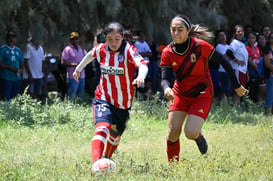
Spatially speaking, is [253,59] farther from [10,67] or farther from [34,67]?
[10,67]

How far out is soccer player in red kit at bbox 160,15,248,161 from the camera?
7.49 metres

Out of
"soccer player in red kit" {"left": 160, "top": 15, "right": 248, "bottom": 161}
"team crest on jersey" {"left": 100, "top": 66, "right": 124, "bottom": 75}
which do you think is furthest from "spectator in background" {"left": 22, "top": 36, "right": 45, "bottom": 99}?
"soccer player in red kit" {"left": 160, "top": 15, "right": 248, "bottom": 161}

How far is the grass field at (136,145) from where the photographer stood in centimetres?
660

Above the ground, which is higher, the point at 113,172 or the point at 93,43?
the point at 93,43

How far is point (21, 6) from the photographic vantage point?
13688 millimetres

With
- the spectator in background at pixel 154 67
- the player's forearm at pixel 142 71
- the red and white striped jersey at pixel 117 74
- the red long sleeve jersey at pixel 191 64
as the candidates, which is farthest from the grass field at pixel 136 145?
the spectator in background at pixel 154 67

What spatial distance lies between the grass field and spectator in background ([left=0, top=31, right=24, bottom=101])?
1.22m

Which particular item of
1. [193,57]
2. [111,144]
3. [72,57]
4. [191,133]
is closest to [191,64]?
[193,57]

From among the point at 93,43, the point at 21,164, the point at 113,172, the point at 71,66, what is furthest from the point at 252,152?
the point at 93,43

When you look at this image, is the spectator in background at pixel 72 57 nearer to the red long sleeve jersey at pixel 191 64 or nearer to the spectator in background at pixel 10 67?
the spectator in background at pixel 10 67

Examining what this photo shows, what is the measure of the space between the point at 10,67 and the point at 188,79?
6543mm

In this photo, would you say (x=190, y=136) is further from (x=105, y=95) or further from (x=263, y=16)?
(x=263, y=16)

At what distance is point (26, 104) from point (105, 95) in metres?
4.19

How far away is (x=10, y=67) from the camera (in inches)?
517
